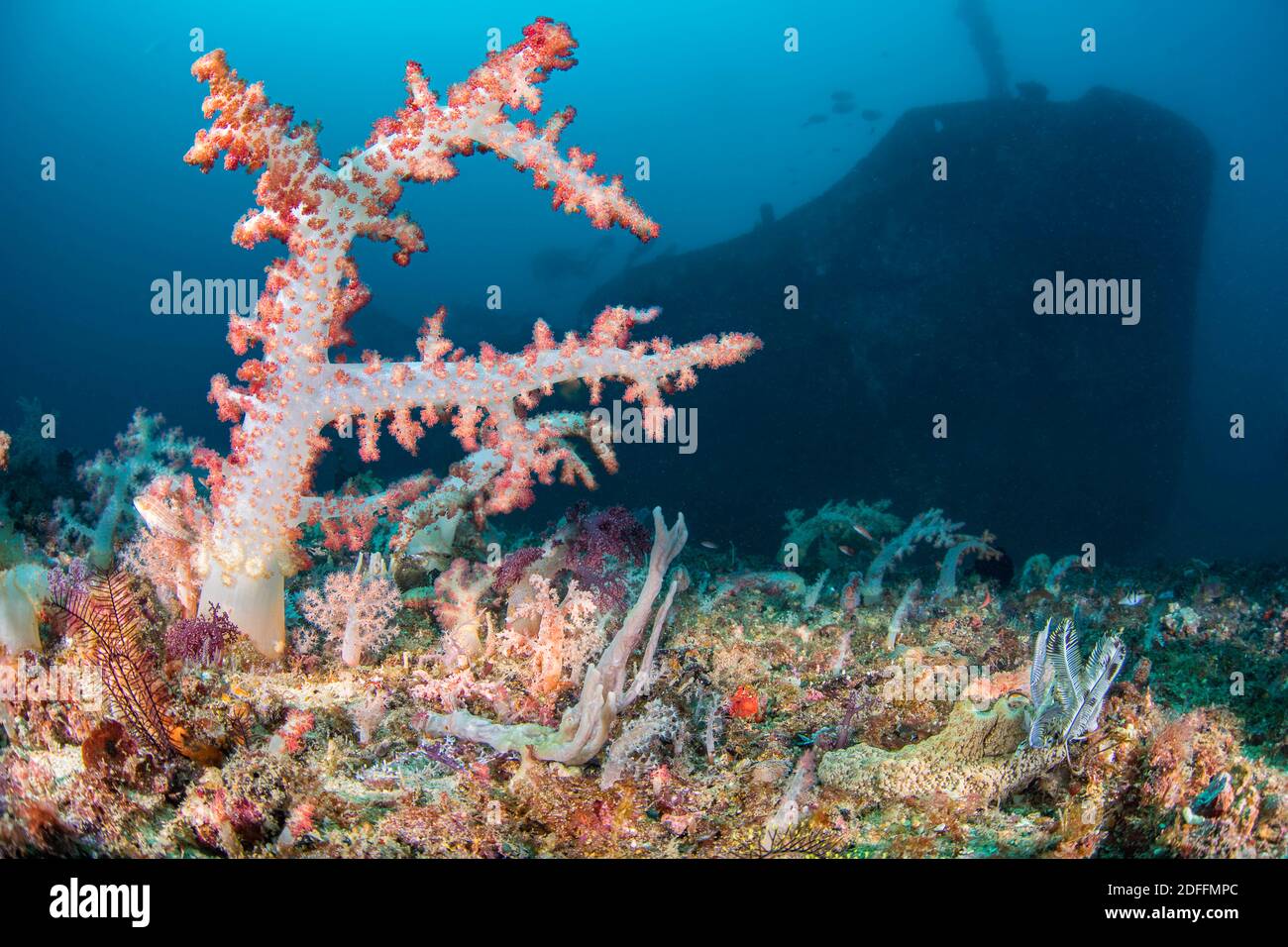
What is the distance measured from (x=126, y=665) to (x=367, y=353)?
2.14 m

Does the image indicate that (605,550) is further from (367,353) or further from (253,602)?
(253,602)

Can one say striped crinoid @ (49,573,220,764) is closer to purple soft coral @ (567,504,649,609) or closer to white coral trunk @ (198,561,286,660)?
white coral trunk @ (198,561,286,660)

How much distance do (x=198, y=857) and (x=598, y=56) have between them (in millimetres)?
117643

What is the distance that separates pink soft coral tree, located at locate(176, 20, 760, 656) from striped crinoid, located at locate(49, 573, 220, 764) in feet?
1.96

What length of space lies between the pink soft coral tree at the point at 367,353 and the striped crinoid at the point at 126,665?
1.96 feet

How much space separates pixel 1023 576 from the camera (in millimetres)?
9133

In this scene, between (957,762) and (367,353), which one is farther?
(367,353)

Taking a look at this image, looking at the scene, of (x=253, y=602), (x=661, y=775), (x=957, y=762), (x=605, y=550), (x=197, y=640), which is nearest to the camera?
(x=661, y=775)

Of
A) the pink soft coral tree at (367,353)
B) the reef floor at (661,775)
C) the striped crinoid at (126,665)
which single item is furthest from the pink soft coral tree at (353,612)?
Answer: the striped crinoid at (126,665)

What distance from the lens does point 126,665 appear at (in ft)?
10.8

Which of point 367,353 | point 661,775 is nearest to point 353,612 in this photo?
point 367,353

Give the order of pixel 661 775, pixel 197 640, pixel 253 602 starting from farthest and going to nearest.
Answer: pixel 253 602, pixel 197 640, pixel 661 775
